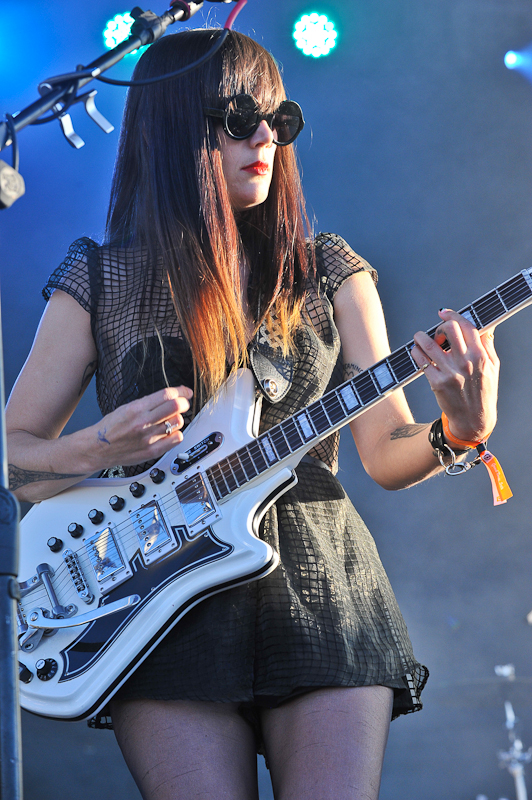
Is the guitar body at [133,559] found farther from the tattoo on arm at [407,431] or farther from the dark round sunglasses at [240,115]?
the dark round sunglasses at [240,115]

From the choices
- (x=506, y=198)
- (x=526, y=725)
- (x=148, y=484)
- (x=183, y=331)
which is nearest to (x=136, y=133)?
(x=183, y=331)

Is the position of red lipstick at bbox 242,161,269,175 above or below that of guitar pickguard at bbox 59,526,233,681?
above

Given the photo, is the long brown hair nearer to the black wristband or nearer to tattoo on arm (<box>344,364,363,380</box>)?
tattoo on arm (<box>344,364,363,380</box>)

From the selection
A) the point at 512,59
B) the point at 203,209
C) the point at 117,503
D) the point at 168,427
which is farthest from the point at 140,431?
the point at 512,59

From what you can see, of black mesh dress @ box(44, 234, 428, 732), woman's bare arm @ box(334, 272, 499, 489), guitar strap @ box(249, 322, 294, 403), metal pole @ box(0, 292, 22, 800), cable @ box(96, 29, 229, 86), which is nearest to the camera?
metal pole @ box(0, 292, 22, 800)

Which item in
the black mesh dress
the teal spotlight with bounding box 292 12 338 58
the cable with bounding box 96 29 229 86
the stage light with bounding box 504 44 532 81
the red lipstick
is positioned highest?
the teal spotlight with bounding box 292 12 338 58

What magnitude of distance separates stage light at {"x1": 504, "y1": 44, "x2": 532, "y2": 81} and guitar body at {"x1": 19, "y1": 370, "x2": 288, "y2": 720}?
2.34 meters

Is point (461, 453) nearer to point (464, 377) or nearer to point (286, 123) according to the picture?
point (464, 377)

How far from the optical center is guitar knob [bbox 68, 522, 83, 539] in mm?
1311

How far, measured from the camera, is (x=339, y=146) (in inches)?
117

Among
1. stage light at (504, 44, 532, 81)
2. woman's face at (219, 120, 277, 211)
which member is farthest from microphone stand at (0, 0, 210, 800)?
stage light at (504, 44, 532, 81)

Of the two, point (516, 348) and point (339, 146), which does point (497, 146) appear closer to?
point (339, 146)

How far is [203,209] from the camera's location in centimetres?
140

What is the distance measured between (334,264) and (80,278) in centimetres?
53
